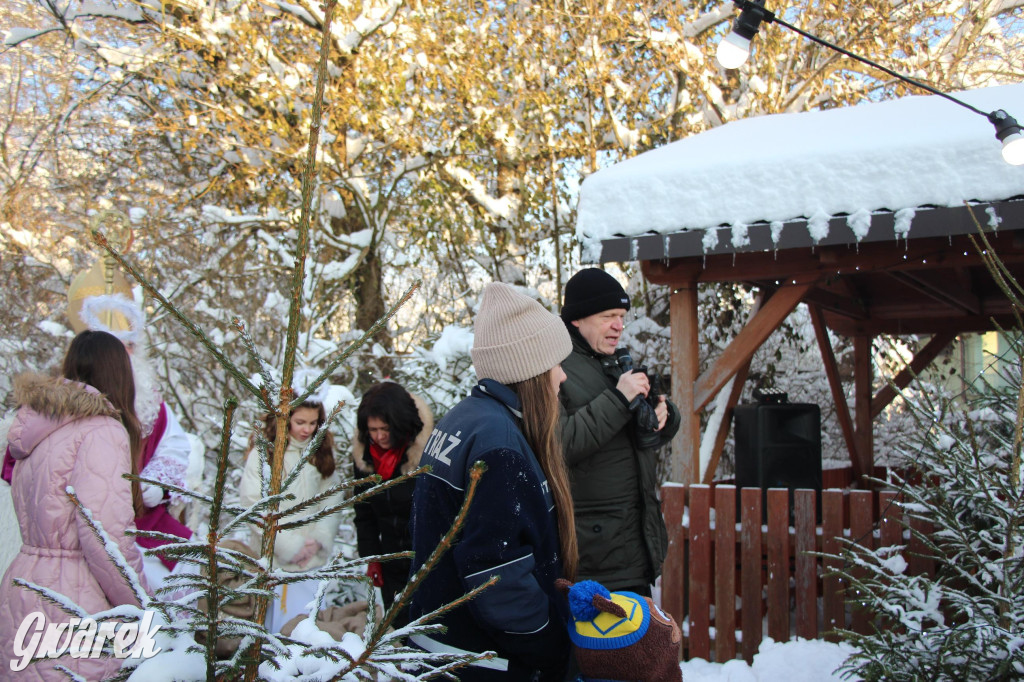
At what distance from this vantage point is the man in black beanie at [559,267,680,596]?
8.69 ft

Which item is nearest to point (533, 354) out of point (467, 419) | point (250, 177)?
point (467, 419)

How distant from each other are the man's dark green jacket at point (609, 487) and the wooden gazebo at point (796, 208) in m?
1.63

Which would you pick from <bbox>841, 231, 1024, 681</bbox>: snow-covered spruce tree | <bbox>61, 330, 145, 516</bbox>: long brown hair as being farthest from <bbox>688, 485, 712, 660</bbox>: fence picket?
<bbox>61, 330, 145, 516</bbox>: long brown hair

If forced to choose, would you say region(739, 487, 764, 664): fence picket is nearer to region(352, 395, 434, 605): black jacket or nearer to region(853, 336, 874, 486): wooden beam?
region(352, 395, 434, 605): black jacket

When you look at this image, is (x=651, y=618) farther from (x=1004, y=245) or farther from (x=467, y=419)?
(x=1004, y=245)

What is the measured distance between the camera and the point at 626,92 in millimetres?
8273

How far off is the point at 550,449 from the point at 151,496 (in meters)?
1.53

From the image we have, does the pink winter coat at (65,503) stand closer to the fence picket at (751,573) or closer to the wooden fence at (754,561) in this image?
the wooden fence at (754,561)

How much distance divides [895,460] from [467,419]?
9.76m

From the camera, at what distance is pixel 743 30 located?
4324 mm

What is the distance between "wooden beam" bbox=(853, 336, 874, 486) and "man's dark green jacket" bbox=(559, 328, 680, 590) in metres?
4.95

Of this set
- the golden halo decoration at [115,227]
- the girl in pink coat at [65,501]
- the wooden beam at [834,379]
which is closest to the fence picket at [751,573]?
the wooden beam at [834,379]

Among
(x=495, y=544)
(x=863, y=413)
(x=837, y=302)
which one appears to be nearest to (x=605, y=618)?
(x=495, y=544)

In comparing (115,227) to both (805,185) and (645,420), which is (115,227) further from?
(805,185)
